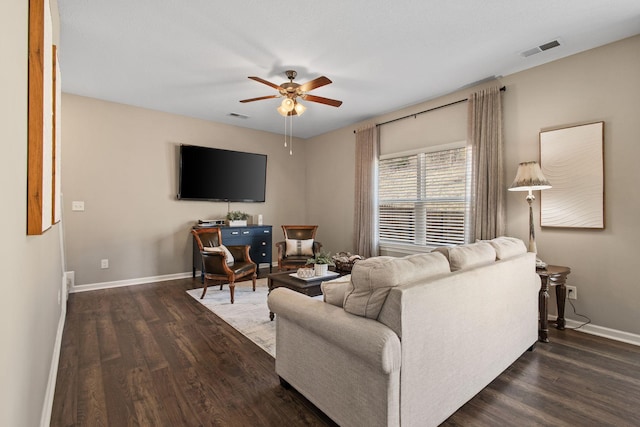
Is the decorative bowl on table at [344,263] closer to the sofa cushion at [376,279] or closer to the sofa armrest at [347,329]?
the sofa armrest at [347,329]

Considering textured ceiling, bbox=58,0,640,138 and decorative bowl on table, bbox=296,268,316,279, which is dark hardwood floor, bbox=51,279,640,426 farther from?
textured ceiling, bbox=58,0,640,138

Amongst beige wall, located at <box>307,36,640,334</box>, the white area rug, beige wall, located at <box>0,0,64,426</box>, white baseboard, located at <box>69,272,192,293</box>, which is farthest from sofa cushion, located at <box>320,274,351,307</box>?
white baseboard, located at <box>69,272,192,293</box>

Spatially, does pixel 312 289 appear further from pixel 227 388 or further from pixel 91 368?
pixel 91 368

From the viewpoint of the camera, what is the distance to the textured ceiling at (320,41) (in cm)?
254

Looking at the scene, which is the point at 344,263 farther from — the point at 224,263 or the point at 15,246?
the point at 15,246

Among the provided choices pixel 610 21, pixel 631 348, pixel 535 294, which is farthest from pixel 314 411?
pixel 610 21

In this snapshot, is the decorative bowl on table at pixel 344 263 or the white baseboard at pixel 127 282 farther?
the white baseboard at pixel 127 282

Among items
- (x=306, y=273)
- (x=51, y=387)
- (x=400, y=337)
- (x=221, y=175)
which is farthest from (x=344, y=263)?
(x=221, y=175)

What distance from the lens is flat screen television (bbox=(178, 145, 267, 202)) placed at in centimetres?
534

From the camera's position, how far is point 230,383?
218 centimetres

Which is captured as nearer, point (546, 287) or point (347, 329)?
point (347, 329)

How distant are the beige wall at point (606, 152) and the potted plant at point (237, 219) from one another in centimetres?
412

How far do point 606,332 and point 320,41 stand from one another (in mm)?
3906

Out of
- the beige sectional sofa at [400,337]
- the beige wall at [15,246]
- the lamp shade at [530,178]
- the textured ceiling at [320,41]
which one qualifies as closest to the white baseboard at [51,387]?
the beige wall at [15,246]
